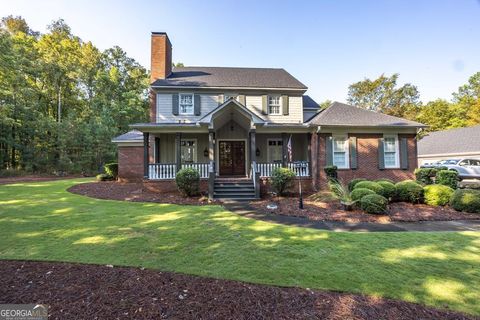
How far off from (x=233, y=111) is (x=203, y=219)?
22.6ft

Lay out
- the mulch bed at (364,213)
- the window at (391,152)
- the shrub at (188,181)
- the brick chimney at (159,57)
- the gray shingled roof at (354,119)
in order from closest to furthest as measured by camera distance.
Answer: the mulch bed at (364,213), the shrub at (188,181), the gray shingled roof at (354,119), the window at (391,152), the brick chimney at (159,57)

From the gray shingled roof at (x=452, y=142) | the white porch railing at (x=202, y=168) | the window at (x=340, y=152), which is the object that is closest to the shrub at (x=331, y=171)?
the window at (x=340, y=152)

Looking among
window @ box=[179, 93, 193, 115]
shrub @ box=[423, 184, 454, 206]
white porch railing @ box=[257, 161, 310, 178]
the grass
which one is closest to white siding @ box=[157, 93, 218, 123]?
window @ box=[179, 93, 193, 115]

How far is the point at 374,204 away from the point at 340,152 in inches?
209

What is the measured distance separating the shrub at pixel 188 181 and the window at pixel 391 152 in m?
10.7

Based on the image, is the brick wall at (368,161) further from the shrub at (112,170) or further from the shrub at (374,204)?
the shrub at (112,170)

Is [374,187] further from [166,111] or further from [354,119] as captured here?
[166,111]

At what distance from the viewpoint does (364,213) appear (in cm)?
779

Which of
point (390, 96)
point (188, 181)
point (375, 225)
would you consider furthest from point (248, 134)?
point (390, 96)

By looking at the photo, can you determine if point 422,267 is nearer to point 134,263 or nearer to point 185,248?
point 185,248

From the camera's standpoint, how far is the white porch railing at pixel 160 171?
11.6 m

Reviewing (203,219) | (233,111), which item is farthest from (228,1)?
(203,219)

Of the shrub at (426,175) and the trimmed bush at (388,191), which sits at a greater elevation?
the shrub at (426,175)

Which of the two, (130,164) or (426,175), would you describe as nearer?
(426,175)
